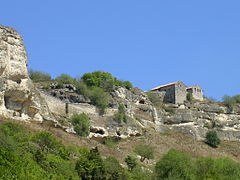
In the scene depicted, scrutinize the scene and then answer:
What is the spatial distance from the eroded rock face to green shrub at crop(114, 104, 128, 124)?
43.3ft

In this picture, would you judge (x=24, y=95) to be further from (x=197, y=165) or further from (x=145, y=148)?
(x=197, y=165)

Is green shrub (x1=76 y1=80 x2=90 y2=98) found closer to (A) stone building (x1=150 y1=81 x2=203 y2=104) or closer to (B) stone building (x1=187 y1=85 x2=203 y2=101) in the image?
(A) stone building (x1=150 y1=81 x2=203 y2=104)

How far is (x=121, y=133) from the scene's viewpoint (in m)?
69.0

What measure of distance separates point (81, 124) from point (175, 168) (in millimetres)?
19601

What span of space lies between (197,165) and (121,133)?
863 inches

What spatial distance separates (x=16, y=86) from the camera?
2231 inches

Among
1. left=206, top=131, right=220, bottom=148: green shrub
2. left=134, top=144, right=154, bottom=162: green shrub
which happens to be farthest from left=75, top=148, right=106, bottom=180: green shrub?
left=206, top=131, right=220, bottom=148: green shrub

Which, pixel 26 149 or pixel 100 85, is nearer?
pixel 26 149

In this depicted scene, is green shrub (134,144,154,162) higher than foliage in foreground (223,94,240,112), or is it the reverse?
foliage in foreground (223,94,240,112)

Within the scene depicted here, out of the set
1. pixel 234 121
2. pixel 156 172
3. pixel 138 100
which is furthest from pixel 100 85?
pixel 156 172

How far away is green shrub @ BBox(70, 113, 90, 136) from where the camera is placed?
205ft

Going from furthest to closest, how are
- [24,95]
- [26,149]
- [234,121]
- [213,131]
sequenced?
[234,121] → [213,131] → [24,95] → [26,149]

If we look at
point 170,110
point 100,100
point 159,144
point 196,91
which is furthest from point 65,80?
point 196,91

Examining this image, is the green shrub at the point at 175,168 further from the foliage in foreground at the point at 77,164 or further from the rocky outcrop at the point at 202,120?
the rocky outcrop at the point at 202,120
